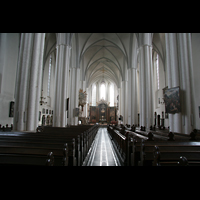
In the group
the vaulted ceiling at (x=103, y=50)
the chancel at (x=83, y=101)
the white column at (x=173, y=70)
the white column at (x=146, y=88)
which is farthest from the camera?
the vaulted ceiling at (x=103, y=50)

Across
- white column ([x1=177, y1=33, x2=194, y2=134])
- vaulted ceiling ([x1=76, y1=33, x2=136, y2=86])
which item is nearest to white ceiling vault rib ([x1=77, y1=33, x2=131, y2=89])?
vaulted ceiling ([x1=76, y1=33, x2=136, y2=86])

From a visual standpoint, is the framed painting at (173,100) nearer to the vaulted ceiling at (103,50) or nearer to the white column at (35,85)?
the white column at (35,85)

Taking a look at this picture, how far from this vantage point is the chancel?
2.99 metres

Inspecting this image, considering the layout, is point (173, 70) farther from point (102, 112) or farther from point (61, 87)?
point (102, 112)

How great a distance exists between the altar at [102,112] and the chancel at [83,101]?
15349mm

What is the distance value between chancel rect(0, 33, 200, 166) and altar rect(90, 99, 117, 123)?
15.3m

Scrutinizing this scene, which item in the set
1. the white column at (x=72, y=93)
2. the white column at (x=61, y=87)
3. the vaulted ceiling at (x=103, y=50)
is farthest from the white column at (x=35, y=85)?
the vaulted ceiling at (x=103, y=50)

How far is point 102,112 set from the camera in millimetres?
40406

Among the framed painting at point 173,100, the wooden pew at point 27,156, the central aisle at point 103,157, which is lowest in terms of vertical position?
the central aisle at point 103,157

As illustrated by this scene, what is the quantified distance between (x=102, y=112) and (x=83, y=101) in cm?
1998

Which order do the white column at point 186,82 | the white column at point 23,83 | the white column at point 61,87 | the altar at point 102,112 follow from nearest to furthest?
the white column at point 23,83, the white column at point 186,82, the white column at point 61,87, the altar at point 102,112

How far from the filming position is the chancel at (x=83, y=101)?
2990 millimetres
